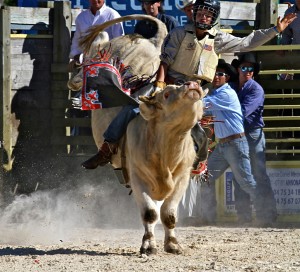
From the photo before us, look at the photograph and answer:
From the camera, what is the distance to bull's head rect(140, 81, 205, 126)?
26.0 ft

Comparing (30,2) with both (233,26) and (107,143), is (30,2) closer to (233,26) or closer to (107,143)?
(233,26)

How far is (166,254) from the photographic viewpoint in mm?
8586

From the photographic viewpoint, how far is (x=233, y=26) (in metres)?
13.0

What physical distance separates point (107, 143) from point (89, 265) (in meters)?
1.74

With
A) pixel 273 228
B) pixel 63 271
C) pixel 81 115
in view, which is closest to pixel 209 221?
pixel 273 228

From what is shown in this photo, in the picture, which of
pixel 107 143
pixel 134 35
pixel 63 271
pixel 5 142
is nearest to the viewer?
pixel 63 271

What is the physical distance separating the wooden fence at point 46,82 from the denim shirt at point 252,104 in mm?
688

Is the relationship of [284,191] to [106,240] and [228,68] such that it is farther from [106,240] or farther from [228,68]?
[106,240]

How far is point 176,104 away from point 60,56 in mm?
5238

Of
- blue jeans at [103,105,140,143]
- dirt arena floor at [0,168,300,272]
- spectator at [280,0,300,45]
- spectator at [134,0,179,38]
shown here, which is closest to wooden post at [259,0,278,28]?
spectator at [280,0,300,45]

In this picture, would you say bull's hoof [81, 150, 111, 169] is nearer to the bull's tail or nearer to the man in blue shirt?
the bull's tail

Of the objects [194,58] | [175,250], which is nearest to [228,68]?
[194,58]

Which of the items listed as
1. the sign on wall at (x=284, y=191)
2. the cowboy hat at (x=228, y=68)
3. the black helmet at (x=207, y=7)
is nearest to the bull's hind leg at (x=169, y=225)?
the black helmet at (x=207, y=7)

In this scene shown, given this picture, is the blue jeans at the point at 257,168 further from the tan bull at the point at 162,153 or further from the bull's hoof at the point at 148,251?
the bull's hoof at the point at 148,251
